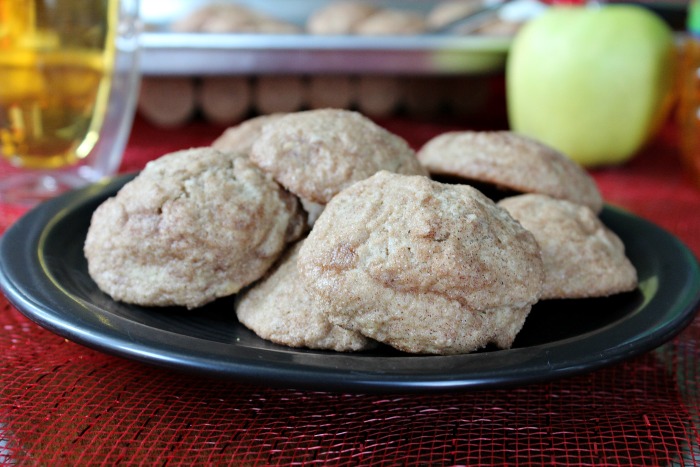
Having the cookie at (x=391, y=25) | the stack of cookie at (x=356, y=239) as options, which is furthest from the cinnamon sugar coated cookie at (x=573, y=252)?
the cookie at (x=391, y=25)

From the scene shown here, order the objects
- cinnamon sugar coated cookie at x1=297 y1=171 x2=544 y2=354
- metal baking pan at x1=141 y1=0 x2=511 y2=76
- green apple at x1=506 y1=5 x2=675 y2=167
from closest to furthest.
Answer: cinnamon sugar coated cookie at x1=297 y1=171 x2=544 y2=354
green apple at x1=506 y1=5 x2=675 y2=167
metal baking pan at x1=141 y1=0 x2=511 y2=76

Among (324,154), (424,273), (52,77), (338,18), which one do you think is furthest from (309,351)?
(338,18)

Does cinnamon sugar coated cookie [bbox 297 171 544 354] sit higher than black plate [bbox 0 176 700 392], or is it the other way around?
cinnamon sugar coated cookie [bbox 297 171 544 354]

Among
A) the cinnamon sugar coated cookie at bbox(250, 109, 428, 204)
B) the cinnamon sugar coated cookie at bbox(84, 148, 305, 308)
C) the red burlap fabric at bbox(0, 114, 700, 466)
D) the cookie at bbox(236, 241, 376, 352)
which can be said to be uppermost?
the cinnamon sugar coated cookie at bbox(250, 109, 428, 204)

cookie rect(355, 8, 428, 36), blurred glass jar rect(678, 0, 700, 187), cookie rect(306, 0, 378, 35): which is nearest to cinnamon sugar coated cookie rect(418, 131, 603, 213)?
blurred glass jar rect(678, 0, 700, 187)

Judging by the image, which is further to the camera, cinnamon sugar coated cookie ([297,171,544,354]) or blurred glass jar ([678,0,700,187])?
blurred glass jar ([678,0,700,187])

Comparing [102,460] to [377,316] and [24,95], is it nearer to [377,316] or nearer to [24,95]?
[377,316]

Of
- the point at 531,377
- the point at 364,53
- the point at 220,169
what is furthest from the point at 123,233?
the point at 364,53

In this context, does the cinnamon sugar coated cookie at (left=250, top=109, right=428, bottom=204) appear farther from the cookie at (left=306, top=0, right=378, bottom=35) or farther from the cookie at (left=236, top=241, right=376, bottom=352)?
the cookie at (left=306, top=0, right=378, bottom=35)
